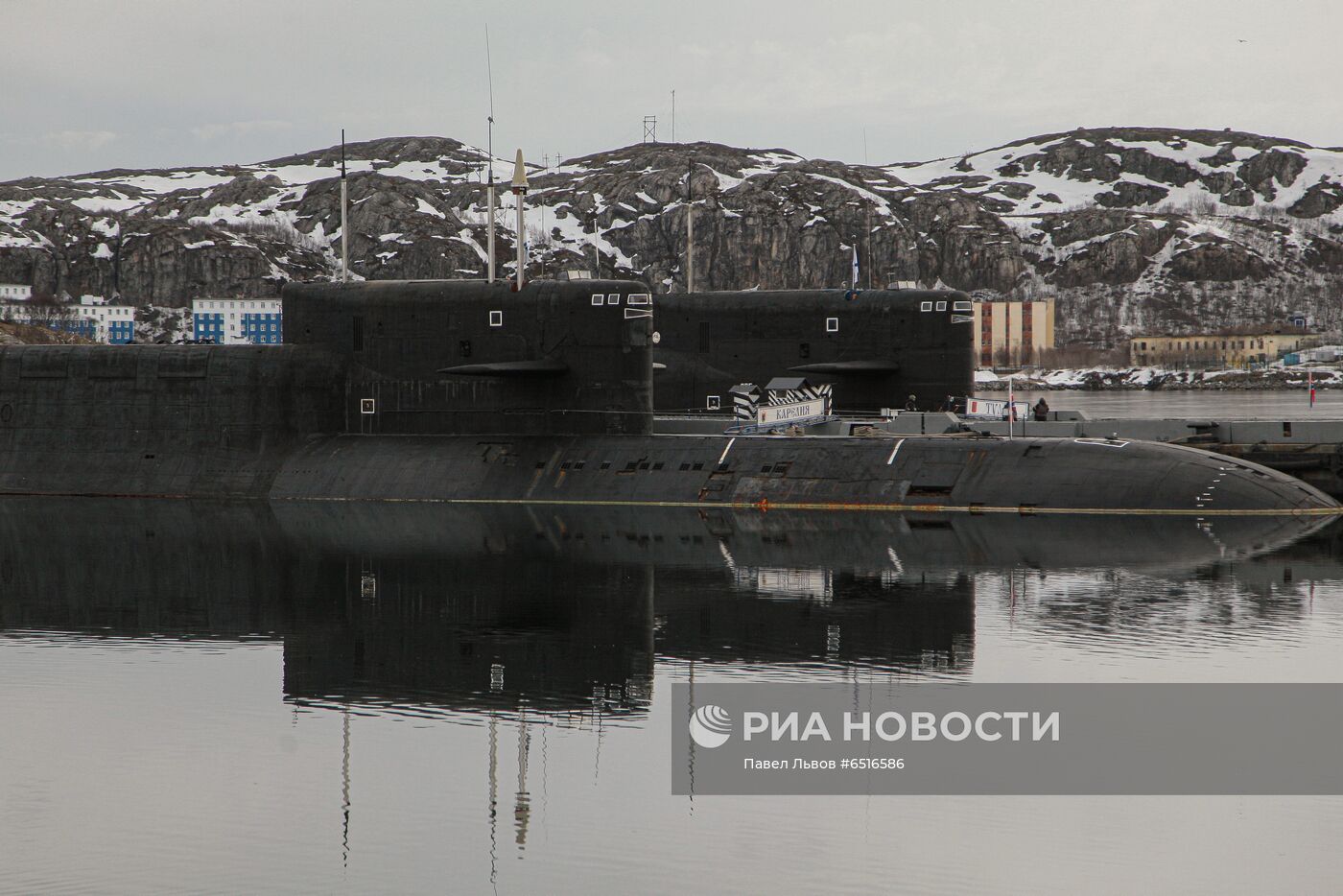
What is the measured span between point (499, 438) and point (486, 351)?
103 inches

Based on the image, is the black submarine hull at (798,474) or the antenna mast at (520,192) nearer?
the black submarine hull at (798,474)

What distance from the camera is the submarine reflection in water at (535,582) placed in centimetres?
2233

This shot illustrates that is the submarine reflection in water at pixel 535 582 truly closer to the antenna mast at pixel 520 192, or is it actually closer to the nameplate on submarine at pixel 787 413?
the nameplate on submarine at pixel 787 413

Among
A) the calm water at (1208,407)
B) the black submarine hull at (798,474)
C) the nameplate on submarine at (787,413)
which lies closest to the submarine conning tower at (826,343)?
the nameplate on submarine at (787,413)

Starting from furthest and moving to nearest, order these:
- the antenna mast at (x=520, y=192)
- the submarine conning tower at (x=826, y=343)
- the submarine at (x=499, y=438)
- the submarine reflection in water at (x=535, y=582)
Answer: the submarine conning tower at (x=826, y=343) → the antenna mast at (x=520, y=192) → the submarine at (x=499, y=438) → the submarine reflection in water at (x=535, y=582)

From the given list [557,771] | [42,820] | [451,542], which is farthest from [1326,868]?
[451,542]

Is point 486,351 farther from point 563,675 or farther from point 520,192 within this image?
point 563,675

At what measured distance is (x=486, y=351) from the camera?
41.8 m

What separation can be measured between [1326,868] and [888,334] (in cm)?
3452

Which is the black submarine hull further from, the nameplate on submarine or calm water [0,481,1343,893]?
calm water [0,481,1343,893]

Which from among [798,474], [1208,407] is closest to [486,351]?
[798,474]

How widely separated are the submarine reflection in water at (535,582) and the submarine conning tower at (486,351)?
265 cm

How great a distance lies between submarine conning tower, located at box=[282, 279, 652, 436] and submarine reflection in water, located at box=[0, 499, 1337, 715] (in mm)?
2653

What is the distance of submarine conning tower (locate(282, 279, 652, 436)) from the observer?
4150cm
